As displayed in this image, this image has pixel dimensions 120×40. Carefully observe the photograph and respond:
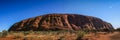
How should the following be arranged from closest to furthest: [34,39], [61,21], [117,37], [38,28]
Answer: [117,37] < [34,39] < [38,28] < [61,21]

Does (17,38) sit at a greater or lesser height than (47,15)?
lesser

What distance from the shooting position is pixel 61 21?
71.3 metres

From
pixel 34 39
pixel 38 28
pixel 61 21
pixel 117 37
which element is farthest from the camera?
pixel 61 21

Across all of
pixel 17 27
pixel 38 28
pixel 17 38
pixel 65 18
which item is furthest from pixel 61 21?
pixel 17 38

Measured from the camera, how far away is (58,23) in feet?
226

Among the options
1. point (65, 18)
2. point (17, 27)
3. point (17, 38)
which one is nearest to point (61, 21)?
point (65, 18)

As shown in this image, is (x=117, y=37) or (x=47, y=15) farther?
(x=47, y=15)

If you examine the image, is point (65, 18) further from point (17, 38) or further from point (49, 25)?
point (17, 38)

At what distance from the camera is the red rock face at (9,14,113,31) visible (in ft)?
218

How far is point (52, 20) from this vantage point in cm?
6969

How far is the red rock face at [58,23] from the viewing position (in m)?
66.4

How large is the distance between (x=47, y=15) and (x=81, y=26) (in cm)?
1144

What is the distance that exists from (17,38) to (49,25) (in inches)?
1822

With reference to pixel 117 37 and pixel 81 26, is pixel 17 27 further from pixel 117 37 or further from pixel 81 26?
pixel 117 37
